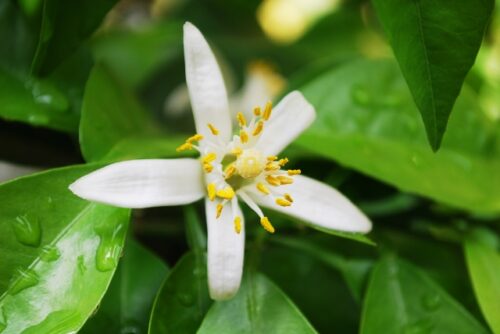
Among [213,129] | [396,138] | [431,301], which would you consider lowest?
[431,301]

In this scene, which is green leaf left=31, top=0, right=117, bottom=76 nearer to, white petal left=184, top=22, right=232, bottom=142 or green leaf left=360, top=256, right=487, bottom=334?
white petal left=184, top=22, right=232, bottom=142

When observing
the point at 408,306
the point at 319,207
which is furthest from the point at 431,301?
the point at 319,207

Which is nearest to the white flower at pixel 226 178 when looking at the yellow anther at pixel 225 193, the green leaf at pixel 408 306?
the yellow anther at pixel 225 193

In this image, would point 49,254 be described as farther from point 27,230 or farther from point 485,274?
point 485,274

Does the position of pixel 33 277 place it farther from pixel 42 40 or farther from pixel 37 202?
pixel 42 40

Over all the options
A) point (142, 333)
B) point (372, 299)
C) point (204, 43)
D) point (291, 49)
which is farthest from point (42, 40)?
point (291, 49)

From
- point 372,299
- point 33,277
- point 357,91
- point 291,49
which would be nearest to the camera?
point 33,277

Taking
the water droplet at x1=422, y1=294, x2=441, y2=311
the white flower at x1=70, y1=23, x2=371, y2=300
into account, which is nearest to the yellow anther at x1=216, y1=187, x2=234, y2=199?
the white flower at x1=70, y1=23, x2=371, y2=300

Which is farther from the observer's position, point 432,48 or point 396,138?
point 396,138
